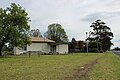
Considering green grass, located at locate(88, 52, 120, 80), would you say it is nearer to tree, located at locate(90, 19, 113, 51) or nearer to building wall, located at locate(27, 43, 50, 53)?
building wall, located at locate(27, 43, 50, 53)

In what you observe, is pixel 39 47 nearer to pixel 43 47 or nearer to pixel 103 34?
pixel 43 47

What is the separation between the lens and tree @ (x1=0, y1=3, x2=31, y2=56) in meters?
39.5

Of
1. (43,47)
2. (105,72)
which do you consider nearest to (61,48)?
(43,47)

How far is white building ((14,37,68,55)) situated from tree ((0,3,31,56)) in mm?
15213

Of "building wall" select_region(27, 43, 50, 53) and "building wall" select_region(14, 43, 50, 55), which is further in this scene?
"building wall" select_region(27, 43, 50, 53)

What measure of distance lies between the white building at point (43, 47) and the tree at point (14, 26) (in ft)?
49.9

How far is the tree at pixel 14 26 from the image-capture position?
39500mm

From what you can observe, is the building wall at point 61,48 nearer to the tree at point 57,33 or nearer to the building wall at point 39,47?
the building wall at point 39,47

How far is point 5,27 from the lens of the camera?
40.5 metres

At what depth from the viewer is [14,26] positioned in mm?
40094

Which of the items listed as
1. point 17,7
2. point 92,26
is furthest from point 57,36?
point 17,7

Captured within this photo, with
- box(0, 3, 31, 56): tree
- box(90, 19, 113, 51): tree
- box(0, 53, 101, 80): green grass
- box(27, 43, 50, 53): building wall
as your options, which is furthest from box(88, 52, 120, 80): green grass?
box(90, 19, 113, 51): tree

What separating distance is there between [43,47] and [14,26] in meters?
21.2

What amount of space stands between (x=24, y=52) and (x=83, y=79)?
4547 cm
